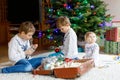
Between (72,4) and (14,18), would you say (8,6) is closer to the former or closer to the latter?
(14,18)

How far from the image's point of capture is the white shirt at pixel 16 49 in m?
3.06

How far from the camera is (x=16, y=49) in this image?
309cm

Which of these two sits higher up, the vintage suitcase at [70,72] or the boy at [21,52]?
the boy at [21,52]

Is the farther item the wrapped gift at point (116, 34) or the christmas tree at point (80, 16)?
the wrapped gift at point (116, 34)

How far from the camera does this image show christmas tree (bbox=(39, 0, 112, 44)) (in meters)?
4.18

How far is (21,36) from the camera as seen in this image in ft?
10.4

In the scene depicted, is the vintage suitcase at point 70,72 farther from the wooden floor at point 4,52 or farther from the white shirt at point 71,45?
the wooden floor at point 4,52

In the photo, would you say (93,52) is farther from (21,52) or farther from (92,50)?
(21,52)

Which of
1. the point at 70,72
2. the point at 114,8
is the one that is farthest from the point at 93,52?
the point at 114,8

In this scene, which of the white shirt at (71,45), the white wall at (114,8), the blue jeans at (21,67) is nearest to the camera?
the blue jeans at (21,67)

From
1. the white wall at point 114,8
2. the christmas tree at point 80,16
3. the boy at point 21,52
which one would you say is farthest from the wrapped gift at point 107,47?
the boy at point 21,52

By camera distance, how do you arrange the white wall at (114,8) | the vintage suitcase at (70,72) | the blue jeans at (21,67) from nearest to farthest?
the vintage suitcase at (70,72) < the blue jeans at (21,67) < the white wall at (114,8)

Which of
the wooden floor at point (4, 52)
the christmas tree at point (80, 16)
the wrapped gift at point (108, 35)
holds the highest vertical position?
the christmas tree at point (80, 16)

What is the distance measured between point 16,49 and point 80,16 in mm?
1425
